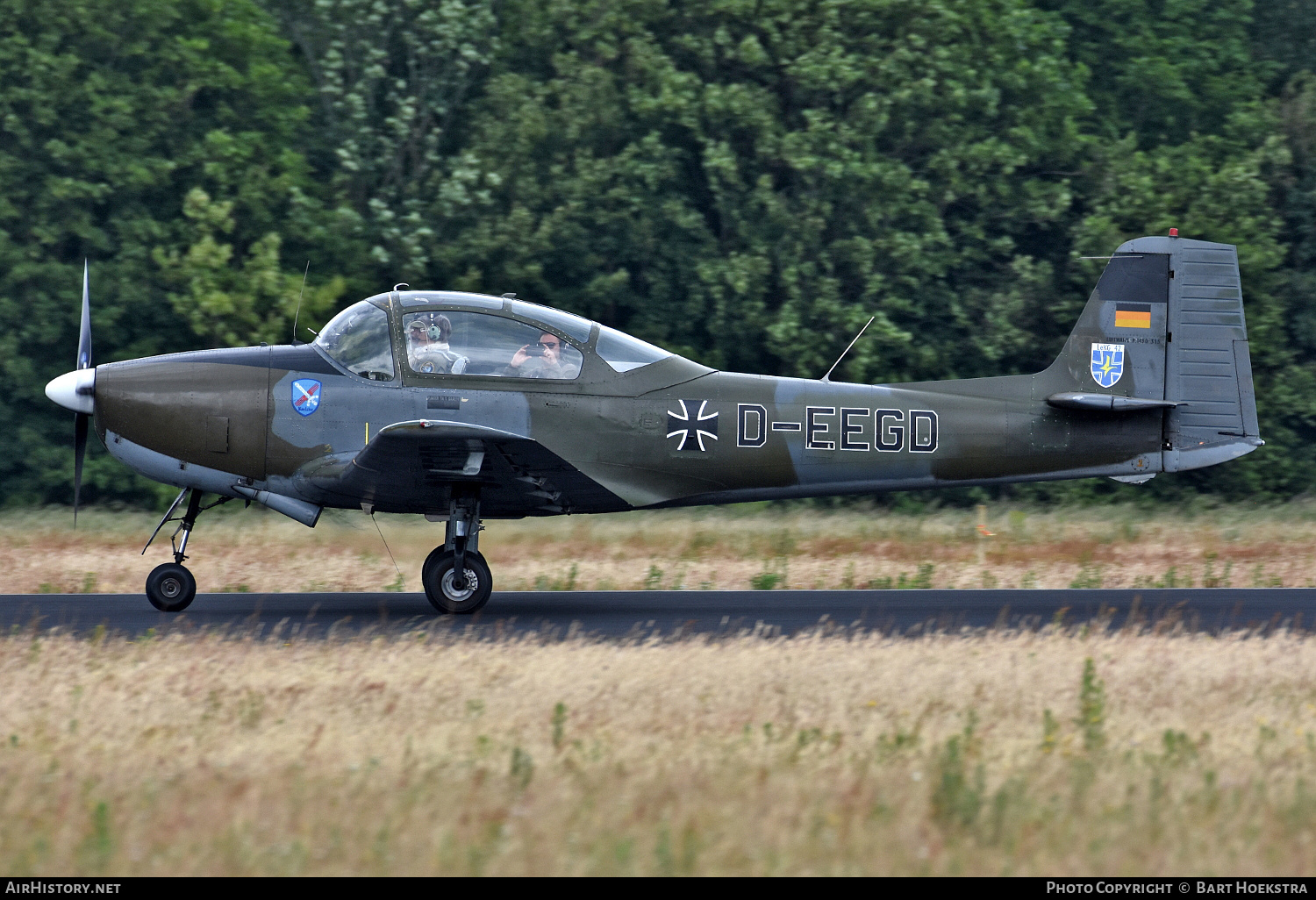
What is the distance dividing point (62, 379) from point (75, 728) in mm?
4444

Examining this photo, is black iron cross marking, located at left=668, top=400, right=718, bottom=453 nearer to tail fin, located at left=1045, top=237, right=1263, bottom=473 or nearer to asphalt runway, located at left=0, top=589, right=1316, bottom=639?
asphalt runway, located at left=0, top=589, right=1316, bottom=639

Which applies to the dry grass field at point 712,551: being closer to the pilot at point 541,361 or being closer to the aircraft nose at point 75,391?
the aircraft nose at point 75,391

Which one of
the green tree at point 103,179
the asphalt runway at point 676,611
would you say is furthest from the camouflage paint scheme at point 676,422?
the green tree at point 103,179

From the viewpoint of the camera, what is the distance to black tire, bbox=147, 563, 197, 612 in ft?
33.7

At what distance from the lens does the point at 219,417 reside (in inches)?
391

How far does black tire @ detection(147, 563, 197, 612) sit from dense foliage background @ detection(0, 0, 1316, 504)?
32.3 ft

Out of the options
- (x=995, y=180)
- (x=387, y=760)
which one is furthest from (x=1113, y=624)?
(x=995, y=180)

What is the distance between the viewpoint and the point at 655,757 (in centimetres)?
579

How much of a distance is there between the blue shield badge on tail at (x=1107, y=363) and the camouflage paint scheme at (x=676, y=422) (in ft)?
0.07

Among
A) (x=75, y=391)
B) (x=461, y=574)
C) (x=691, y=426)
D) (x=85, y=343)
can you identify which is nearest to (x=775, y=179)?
(x=691, y=426)

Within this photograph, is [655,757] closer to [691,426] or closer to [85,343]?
[691,426]

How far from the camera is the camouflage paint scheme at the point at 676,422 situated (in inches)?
391

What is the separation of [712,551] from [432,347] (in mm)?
5694
